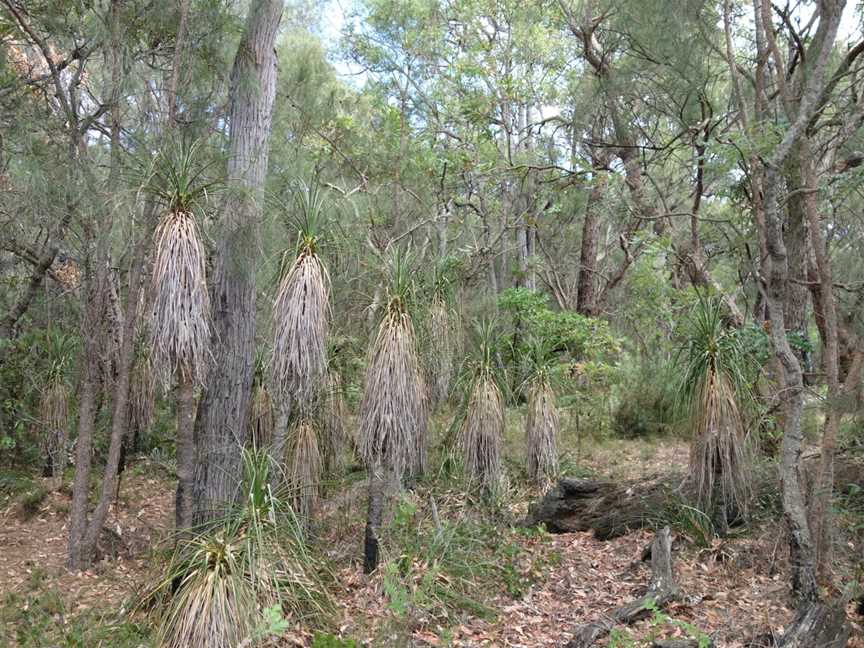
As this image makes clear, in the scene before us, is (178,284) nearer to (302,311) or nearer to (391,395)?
(302,311)

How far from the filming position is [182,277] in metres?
5.92

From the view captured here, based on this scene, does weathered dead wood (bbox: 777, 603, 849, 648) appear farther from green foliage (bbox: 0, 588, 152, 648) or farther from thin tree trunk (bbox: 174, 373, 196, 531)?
thin tree trunk (bbox: 174, 373, 196, 531)

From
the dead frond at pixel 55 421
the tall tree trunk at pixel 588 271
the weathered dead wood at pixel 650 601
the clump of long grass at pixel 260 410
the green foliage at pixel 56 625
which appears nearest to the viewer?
the weathered dead wood at pixel 650 601

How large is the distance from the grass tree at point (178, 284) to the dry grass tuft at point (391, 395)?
1.43 meters

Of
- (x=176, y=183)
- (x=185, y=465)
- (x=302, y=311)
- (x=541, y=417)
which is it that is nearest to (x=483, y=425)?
(x=541, y=417)

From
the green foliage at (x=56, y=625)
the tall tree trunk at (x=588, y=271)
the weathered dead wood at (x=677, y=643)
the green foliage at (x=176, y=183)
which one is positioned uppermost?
the tall tree trunk at (x=588, y=271)

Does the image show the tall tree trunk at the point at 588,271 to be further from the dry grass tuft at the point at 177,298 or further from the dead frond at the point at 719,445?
the dry grass tuft at the point at 177,298

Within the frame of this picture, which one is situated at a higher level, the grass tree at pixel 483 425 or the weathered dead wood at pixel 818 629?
the grass tree at pixel 483 425

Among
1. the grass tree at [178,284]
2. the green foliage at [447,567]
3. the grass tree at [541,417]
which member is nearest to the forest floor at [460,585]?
the green foliage at [447,567]

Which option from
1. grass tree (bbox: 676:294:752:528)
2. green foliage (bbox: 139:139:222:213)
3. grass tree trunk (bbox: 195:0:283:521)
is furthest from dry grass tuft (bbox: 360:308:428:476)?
grass tree (bbox: 676:294:752:528)

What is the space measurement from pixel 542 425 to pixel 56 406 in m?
6.48

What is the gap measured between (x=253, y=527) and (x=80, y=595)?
2823 millimetres

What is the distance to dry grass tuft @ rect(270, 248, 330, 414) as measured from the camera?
20.9 feet

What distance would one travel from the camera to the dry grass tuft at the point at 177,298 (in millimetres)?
5887
